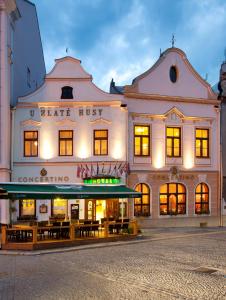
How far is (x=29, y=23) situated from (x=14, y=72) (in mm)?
6757

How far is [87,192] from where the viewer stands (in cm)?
2030

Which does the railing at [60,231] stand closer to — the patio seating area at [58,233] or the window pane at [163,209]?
the patio seating area at [58,233]

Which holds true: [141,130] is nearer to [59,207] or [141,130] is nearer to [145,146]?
[145,146]

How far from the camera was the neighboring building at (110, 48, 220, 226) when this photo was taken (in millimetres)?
27703

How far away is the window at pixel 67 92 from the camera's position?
27.0 meters

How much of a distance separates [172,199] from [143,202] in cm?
Answer: 204

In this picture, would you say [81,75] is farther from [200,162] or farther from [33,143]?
[200,162]

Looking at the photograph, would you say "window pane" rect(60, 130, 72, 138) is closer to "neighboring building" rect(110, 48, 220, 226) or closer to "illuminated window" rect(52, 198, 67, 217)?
"neighboring building" rect(110, 48, 220, 226)

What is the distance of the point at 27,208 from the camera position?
26.4 m

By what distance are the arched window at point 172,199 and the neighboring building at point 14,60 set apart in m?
9.54

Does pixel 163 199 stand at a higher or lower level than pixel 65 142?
lower

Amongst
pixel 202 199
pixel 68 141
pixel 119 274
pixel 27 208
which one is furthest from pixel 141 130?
pixel 119 274

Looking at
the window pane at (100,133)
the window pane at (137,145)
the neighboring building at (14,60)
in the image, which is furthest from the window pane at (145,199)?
the neighboring building at (14,60)

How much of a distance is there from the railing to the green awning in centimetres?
131
